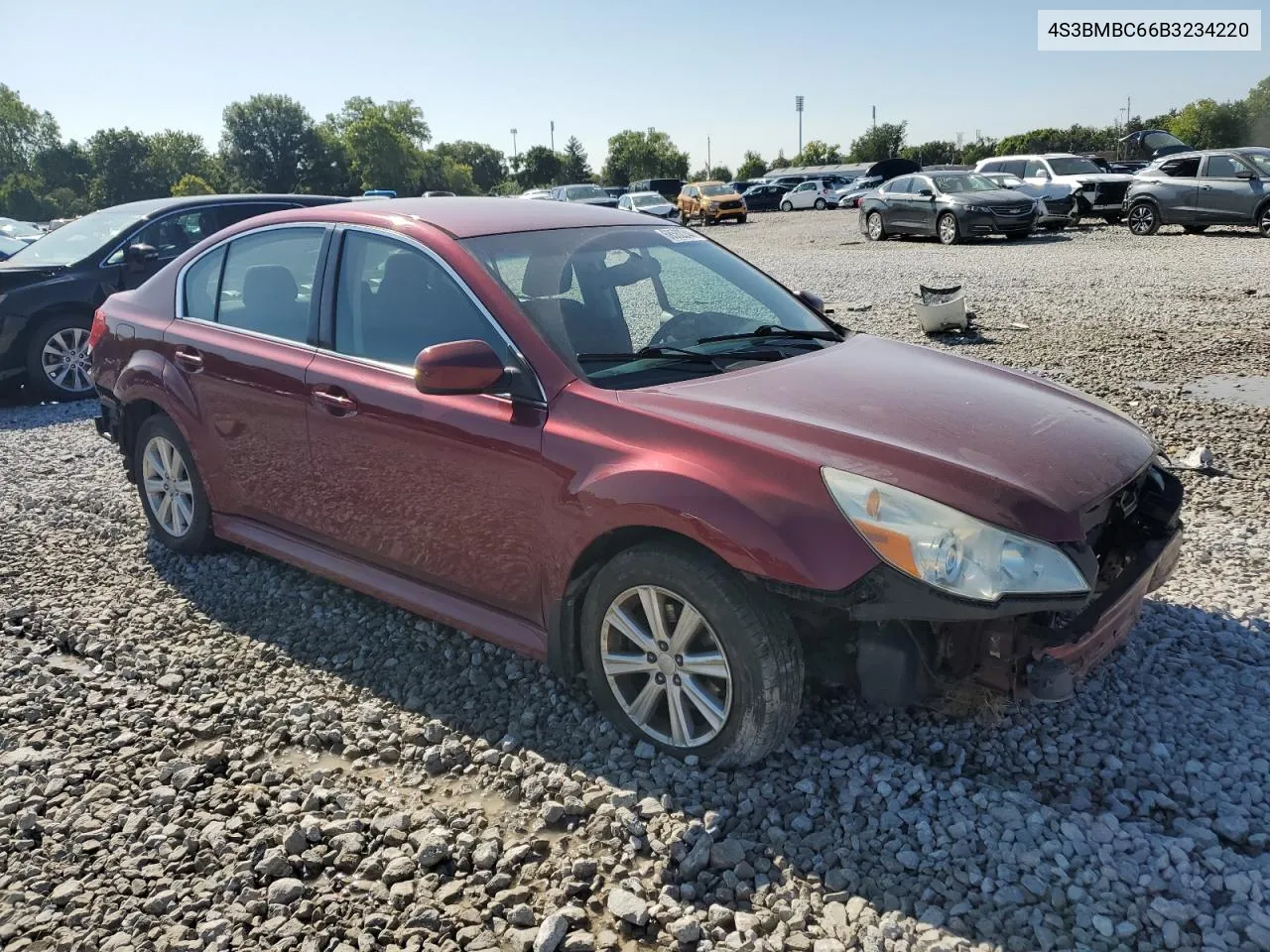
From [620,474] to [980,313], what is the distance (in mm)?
Answer: 10220

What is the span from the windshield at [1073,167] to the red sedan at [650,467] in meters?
22.8

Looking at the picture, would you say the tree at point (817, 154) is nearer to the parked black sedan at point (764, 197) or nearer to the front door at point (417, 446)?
the parked black sedan at point (764, 197)

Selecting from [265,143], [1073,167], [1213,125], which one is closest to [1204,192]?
[1073,167]

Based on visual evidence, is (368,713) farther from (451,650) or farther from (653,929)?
(653,929)

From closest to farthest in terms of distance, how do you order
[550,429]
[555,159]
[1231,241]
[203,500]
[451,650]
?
1. [550,429]
2. [451,650]
3. [203,500]
4. [1231,241]
5. [555,159]

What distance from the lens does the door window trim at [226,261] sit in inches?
168

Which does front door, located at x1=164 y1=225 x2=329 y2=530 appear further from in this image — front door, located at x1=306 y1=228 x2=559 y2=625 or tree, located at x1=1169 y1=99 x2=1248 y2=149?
tree, located at x1=1169 y1=99 x2=1248 y2=149

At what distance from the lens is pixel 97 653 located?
4332 mm

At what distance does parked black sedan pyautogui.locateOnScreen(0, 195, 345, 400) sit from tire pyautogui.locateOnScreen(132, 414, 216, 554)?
428cm

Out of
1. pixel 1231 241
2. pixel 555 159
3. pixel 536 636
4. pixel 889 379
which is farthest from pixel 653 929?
pixel 555 159

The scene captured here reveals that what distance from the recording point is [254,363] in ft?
14.5

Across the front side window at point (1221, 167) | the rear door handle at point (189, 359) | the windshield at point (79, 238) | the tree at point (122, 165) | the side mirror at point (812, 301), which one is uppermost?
the tree at point (122, 165)

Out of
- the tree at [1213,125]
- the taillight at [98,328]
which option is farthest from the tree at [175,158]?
the taillight at [98,328]

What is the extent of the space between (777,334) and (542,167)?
4251 inches
